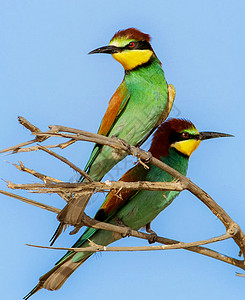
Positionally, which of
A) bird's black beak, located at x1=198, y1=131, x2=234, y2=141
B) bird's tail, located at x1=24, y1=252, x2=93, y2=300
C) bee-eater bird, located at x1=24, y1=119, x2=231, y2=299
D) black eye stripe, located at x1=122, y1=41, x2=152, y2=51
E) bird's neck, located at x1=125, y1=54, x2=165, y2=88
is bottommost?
bird's tail, located at x1=24, y1=252, x2=93, y2=300

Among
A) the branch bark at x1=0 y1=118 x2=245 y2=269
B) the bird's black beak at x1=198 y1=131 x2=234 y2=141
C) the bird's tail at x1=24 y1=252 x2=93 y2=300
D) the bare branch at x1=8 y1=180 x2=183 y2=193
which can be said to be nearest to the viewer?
the branch bark at x1=0 y1=118 x2=245 y2=269

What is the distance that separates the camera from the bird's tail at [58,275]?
2635 mm

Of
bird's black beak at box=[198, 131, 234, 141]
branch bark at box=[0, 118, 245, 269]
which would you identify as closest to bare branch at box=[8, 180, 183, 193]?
branch bark at box=[0, 118, 245, 269]

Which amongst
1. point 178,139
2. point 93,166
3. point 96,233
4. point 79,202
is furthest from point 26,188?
point 178,139

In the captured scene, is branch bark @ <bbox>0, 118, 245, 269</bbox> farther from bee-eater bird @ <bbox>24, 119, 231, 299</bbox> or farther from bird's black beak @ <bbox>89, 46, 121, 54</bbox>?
bird's black beak @ <bbox>89, 46, 121, 54</bbox>

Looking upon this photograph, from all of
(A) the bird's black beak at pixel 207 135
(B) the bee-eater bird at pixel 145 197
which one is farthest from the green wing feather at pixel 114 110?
(A) the bird's black beak at pixel 207 135

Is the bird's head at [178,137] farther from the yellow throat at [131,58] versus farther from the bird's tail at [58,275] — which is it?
the bird's tail at [58,275]

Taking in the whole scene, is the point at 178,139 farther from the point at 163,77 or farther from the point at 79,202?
the point at 79,202

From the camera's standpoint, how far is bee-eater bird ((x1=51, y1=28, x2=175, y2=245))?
2.67 meters

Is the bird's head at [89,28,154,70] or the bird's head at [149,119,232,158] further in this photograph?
the bird's head at [149,119,232,158]

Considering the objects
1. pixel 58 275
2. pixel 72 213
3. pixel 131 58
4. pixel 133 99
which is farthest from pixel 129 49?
pixel 58 275

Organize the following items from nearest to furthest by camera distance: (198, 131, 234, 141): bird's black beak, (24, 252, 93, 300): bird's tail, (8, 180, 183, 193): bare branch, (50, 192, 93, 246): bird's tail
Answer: (8, 180, 183, 193): bare branch, (50, 192, 93, 246): bird's tail, (24, 252, 93, 300): bird's tail, (198, 131, 234, 141): bird's black beak

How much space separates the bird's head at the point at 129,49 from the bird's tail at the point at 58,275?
1.00m

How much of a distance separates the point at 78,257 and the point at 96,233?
0.17m
